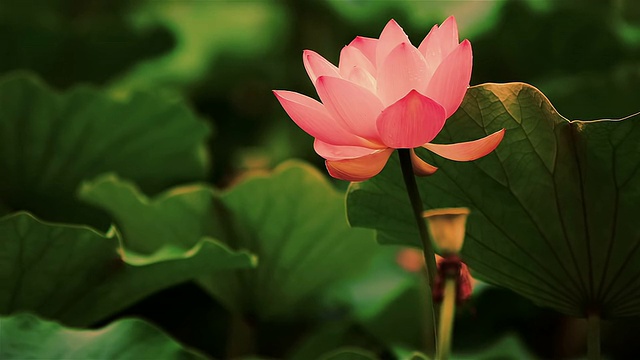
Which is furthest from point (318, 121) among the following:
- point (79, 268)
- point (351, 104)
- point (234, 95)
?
point (234, 95)

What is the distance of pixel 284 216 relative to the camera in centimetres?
64

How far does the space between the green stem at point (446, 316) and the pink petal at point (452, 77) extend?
0.28 ft

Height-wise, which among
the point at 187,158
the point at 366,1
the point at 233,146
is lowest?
the point at 233,146

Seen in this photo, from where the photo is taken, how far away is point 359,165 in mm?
353

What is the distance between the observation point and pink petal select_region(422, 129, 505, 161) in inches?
13.8

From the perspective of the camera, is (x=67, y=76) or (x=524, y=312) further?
(x=67, y=76)

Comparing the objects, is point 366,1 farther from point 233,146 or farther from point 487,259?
point 487,259

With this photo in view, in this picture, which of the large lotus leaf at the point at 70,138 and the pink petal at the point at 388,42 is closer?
the pink petal at the point at 388,42

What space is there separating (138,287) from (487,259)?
0.24 m

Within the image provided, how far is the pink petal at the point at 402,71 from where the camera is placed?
0.33m

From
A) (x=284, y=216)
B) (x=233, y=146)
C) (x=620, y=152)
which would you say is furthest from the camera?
(x=233, y=146)

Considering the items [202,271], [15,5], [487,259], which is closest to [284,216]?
[202,271]

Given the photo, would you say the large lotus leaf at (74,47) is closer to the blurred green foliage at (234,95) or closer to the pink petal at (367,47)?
the blurred green foliage at (234,95)

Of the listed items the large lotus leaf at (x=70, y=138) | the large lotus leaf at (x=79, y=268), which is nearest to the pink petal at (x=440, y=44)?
the large lotus leaf at (x=79, y=268)
